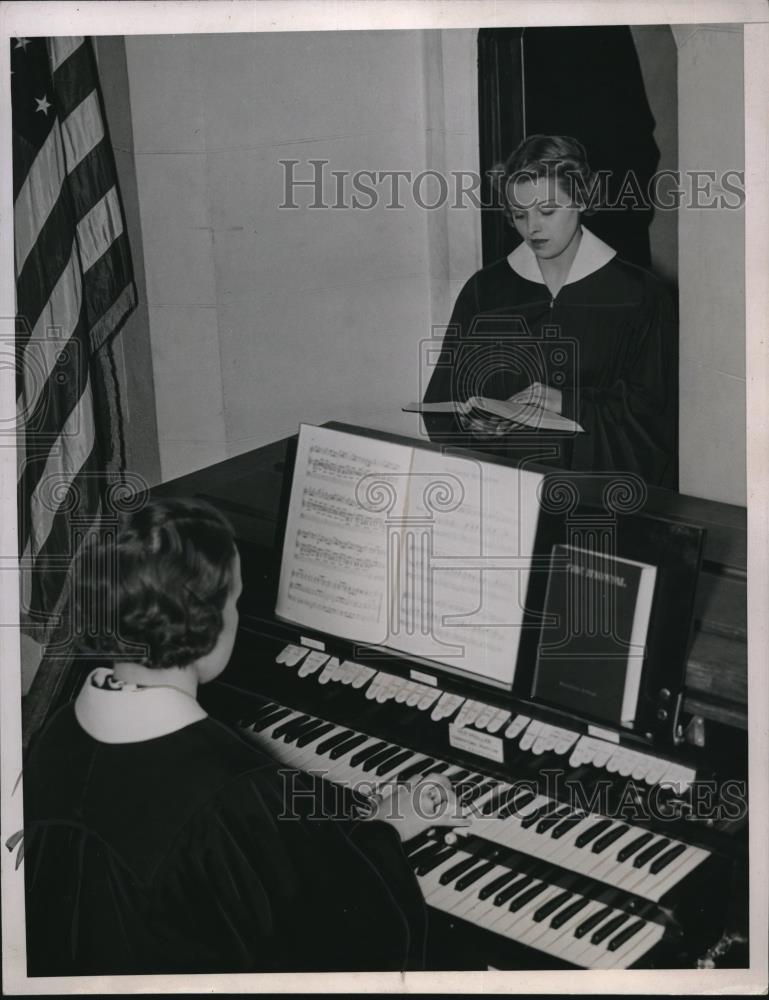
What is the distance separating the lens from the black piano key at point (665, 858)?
2166mm

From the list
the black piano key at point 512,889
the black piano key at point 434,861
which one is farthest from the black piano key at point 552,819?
the black piano key at point 434,861

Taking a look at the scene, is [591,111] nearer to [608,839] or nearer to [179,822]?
[608,839]

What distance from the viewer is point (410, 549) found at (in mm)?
2443

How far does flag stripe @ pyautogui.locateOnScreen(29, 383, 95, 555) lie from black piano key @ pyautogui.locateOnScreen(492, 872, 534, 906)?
52.9 inches

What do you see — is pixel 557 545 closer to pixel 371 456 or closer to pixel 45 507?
pixel 371 456

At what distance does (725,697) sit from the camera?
2205mm

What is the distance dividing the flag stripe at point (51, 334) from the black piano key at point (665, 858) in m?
1.76

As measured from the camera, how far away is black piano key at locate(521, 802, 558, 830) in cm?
232

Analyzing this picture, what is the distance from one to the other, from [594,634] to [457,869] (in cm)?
60

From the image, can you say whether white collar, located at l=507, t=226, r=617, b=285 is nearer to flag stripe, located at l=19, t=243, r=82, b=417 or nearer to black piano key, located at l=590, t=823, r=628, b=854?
flag stripe, located at l=19, t=243, r=82, b=417

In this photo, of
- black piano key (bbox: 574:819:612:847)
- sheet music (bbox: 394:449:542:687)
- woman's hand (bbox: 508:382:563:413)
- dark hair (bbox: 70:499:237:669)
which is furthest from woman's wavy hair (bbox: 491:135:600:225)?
black piano key (bbox: 574:819:612:847)

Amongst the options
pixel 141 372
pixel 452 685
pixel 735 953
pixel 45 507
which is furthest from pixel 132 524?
pixel 735 953

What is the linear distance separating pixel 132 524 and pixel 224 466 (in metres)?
0.32

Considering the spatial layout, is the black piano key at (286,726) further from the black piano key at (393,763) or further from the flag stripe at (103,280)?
the flag stripe at (103,280)
